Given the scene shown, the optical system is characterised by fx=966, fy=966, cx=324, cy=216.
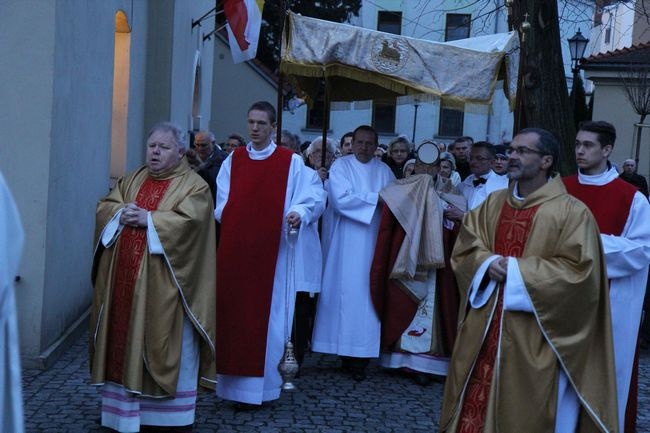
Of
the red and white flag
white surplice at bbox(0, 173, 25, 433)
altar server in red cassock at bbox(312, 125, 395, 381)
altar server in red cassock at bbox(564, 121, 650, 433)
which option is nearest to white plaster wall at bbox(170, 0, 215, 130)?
the red and white flag

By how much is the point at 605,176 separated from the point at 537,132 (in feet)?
3.68

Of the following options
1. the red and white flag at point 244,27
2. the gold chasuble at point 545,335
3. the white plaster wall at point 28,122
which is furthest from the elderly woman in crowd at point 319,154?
the gold chasuble at point 545,335

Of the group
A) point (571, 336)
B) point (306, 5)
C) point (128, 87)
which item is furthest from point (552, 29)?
point (306, 5)

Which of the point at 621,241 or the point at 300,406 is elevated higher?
the point at 621,241

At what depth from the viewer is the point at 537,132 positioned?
4859mm

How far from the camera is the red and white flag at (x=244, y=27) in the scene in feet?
35.8

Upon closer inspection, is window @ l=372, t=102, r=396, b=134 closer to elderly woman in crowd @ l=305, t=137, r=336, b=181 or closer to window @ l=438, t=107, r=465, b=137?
window @ l=438, t=107, r=465, b=137

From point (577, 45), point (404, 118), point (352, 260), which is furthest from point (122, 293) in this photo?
point (404, 118)

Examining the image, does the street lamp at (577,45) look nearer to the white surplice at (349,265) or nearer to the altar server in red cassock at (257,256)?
the white surplice at (349,265)

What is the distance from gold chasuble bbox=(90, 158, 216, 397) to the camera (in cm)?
550

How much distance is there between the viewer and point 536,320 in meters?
4.60

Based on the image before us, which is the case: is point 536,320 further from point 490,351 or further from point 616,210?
point 616,210

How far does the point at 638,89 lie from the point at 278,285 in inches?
479

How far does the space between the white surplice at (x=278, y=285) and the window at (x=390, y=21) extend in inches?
1144
